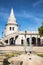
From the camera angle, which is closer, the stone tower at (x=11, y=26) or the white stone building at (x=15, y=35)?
the white stone building at (x=15, y=35)

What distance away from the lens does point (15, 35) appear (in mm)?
64562

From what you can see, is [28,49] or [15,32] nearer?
[28,49]

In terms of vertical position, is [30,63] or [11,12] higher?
[11,12]

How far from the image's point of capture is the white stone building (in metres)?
64.1

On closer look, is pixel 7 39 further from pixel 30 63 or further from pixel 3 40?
pixel 30 63

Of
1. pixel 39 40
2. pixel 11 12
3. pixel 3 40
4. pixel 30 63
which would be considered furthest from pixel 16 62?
pixel 11 12

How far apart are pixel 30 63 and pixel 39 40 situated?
59.0m

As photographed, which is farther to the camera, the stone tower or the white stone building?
the stone tower

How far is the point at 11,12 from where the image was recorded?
7381 cm

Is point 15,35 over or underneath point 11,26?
underneath

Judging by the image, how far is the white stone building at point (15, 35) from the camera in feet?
210

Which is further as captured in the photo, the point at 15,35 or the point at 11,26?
the point at 11,26

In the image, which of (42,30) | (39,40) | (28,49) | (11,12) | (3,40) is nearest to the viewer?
(28,49)

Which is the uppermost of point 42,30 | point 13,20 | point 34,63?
point 13,20
